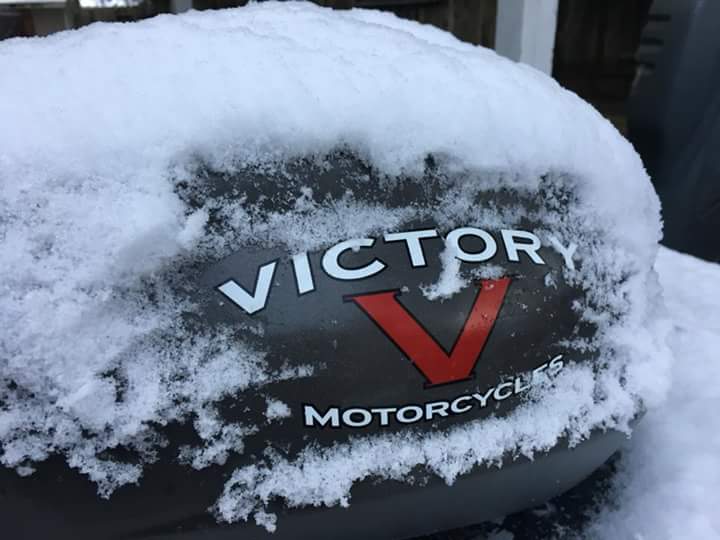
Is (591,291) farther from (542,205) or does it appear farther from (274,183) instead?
(274,183)

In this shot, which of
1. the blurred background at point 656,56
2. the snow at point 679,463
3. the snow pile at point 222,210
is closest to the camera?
the snow pile at point 222,210

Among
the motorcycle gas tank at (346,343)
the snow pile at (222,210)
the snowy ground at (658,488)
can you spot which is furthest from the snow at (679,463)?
the motorcycle gas tank at (346,343)

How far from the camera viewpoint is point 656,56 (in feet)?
7.29

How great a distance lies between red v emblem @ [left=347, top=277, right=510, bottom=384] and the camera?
856 mm

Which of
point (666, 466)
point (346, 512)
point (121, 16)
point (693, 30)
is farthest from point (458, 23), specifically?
point (346, 512)

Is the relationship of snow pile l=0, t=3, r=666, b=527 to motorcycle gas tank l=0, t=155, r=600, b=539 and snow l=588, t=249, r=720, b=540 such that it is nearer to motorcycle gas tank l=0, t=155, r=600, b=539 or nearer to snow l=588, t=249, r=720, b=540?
motorcycle gas tank l=0, t=155, r=600, b=539

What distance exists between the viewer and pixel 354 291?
2.79 ft

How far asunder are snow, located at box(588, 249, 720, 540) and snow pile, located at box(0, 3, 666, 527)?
209 mm

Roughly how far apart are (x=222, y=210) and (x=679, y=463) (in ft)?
2.93

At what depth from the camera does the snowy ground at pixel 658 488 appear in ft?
3.64

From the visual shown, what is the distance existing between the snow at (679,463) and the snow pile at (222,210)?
0.21 meters

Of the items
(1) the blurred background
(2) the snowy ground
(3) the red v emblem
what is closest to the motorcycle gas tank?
(3) the red v emblem

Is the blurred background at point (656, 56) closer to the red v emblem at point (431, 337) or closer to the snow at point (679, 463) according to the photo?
the snow at point (679, 463)

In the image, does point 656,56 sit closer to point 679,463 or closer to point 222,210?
point 679,463
